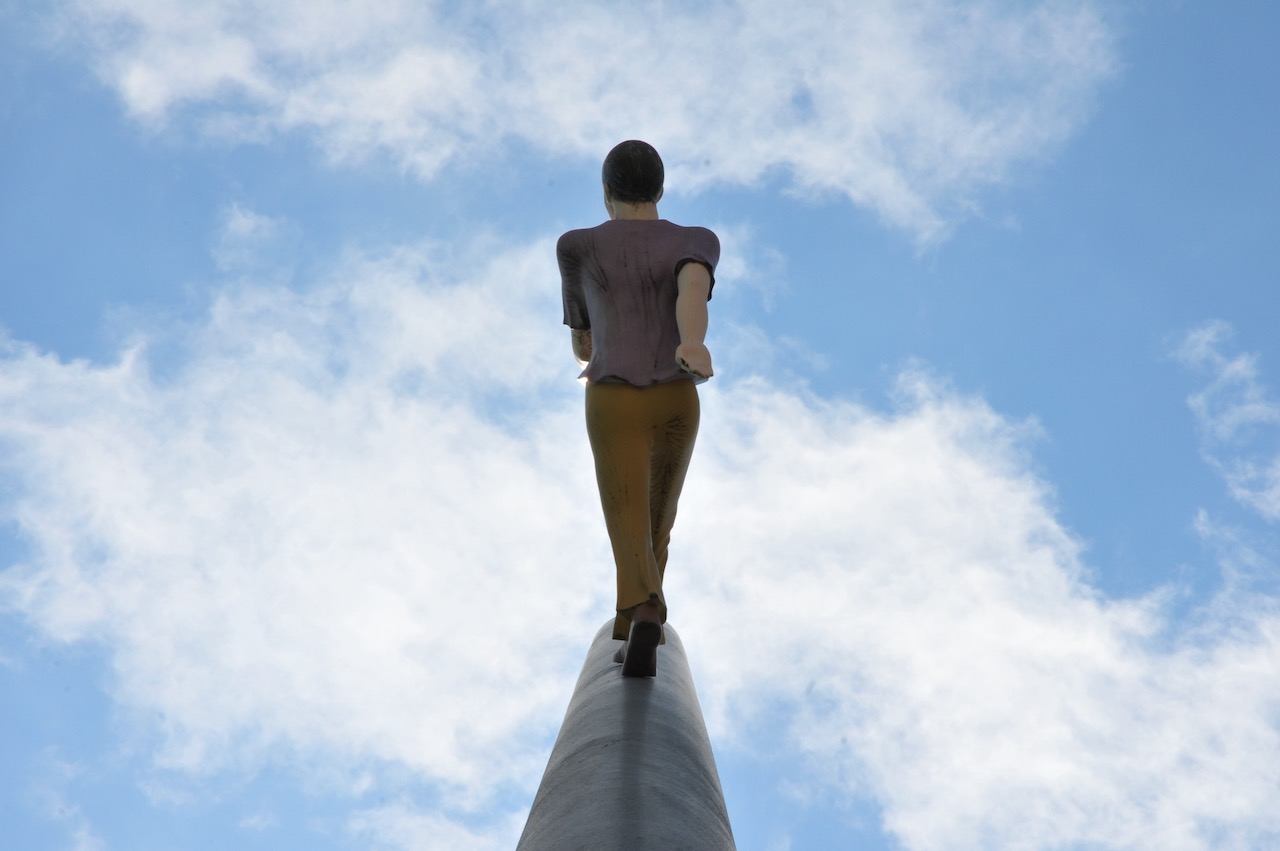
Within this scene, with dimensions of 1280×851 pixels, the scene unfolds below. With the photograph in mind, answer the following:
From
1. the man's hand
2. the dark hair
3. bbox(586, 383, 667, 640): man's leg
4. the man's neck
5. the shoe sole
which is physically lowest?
the shoe sole

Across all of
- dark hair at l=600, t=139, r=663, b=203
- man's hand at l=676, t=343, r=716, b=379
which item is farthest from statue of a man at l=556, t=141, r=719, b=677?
dark hair at l=600, t=139, r=663, b=203

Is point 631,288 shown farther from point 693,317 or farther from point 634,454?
point 634,454

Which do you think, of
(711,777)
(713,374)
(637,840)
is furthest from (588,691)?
(637,840)

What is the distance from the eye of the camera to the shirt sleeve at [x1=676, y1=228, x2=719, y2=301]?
6.98 metres

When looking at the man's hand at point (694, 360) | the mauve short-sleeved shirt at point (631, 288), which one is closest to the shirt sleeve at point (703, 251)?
the mauve short-sleeved shirt at point (631, 288)

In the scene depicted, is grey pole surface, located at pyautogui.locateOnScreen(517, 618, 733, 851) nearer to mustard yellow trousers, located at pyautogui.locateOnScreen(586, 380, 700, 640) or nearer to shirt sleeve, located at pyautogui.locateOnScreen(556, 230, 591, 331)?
mustard yellow trousers, located at pyautogui.locateOnScreen(586, 380, 700, 640)

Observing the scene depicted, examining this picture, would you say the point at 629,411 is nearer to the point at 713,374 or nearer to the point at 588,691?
the point at 713,374

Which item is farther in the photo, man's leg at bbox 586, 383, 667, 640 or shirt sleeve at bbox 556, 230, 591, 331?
shirt sleeve at bbox 556, 230, 591, 331

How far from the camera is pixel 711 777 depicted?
570 centimetres

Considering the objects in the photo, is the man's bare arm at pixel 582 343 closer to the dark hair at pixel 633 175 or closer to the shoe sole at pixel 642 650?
the dark hair at pixel 633 175

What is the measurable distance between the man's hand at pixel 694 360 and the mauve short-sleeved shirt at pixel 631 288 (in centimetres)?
19

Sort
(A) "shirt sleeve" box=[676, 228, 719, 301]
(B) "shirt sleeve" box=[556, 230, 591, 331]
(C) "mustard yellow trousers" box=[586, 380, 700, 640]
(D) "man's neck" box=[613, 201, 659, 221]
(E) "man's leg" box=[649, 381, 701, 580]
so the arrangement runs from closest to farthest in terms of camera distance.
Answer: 1. (C) "mustard yellow trousers" box=[586, 380, 700, 640]
2. (E) "man's leg" box=[649, 381, 701, 580]
3. (A) "shirt sleeve" box=[676, 228, 719, 301]
4. (B) "shirt sleeve" box=[556, 230, 591, 331]
5. (D) "man's neck" box=[613, 201, 659, 221]

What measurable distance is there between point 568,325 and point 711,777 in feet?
9.22

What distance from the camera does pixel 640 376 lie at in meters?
6.69
